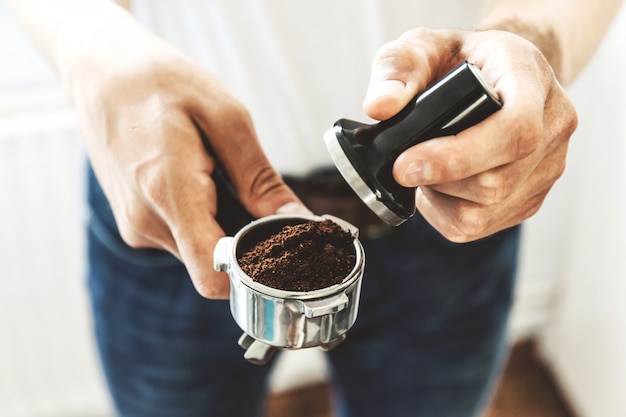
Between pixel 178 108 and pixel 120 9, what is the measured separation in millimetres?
119

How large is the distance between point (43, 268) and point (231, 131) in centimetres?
71

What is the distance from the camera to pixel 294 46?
65 centimetres

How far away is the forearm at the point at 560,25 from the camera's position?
535mm

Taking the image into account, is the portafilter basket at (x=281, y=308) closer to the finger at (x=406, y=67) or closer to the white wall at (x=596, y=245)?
the finger at (x=406, y=67)

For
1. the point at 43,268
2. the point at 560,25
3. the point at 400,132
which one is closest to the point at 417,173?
the point at 400,132

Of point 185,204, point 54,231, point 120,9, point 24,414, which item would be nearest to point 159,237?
point 185,204

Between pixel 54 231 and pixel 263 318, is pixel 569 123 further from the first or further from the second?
pixel 54 231

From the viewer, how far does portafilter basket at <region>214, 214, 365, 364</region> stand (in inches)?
14.6

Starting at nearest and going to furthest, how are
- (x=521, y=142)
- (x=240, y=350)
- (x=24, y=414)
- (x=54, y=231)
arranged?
(x=521, y=142)
(x=240, y=350)
(x=54, y=231)
(x=24, y=414)

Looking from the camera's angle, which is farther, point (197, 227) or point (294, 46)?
point (294, 46)

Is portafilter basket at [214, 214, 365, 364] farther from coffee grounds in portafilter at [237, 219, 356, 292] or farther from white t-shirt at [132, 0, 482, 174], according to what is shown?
white t-shirt at [132, 0, 482, 174]

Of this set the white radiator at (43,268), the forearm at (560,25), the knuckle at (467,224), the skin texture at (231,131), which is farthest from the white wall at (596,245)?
the white radiator at (43,268)

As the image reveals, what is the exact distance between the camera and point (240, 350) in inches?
25.9

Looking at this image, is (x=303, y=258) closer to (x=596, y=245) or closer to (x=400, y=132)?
(x=400, y=132)
